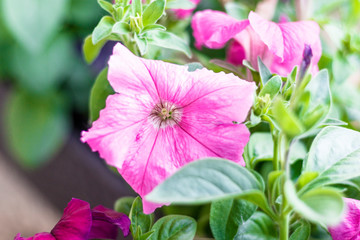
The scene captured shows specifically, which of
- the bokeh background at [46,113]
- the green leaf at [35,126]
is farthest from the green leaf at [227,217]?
the green leaf at [35,126]

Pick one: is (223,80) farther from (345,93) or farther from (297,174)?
(345,93)

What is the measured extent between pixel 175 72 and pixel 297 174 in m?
0.13

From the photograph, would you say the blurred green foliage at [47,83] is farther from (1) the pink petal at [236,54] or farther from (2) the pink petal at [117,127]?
(2) the pink petal at [117,127]

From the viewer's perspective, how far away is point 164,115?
0.30m

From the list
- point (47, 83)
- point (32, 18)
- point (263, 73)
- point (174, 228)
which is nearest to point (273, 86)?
point (263, 73)

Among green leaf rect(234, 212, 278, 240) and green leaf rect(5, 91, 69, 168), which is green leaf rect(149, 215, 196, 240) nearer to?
green leaf rect(234, 212, 278, 240)

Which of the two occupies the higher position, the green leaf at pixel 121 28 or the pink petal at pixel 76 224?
the green leaf at pixel 121 28

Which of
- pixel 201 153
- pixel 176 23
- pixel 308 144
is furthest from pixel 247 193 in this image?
pixel 176 23

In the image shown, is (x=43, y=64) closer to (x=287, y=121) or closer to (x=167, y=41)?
(x=167, y=41)

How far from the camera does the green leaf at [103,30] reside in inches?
12.0

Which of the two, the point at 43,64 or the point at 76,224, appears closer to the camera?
the point at 76,224

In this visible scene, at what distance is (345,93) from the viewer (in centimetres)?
53

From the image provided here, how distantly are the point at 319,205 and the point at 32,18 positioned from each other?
690 mm

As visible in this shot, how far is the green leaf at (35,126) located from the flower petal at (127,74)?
721 mm
